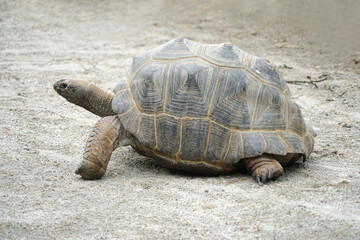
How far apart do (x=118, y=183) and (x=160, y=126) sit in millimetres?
534

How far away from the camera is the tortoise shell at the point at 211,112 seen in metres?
3.40

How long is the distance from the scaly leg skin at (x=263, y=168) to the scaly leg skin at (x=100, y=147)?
3.48 ft

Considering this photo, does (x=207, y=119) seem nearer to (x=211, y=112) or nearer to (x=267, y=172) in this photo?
(x=211, y=112)

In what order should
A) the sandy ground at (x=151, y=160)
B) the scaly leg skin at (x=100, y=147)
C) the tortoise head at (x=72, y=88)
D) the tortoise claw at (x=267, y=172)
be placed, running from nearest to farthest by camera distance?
1. the sandy ground at (x=151, y=160)
2. the tortoise claw at (x=267, y=172)
3. the scaly leg skin at (x=100, y=147)
4. the tortoise head at (x=72, y=88)

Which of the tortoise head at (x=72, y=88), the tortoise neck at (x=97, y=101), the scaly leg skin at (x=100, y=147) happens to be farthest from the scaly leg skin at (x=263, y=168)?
the tortoise head at (x=72, y=88)

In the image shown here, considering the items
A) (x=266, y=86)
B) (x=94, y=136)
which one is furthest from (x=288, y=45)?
(x=94, y=136)

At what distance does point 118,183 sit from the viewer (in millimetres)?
3434

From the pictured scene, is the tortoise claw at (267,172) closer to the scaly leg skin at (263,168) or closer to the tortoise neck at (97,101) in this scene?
the scaly leg skin at (263,168)

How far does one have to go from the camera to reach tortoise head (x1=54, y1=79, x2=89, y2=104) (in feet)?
13.0

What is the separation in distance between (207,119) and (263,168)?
21.5 inches

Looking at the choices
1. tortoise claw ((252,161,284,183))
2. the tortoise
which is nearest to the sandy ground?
tortoise claw ((252,161,284,183))

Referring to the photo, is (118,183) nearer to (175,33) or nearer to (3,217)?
(3,217)

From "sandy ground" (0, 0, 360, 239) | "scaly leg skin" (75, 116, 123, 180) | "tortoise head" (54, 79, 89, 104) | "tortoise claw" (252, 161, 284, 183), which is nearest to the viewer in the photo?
"sandy ground" (0, 0, 360, 239)

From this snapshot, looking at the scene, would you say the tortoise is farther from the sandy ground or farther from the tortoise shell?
the sandy ground
